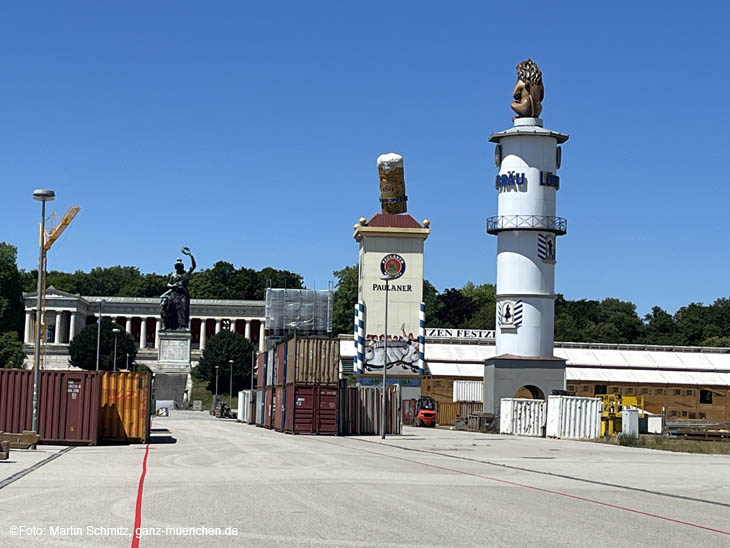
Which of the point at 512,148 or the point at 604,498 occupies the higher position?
the point at 512,148

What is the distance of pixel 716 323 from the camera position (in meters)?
141

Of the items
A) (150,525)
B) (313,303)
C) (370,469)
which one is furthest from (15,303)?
(150,525)

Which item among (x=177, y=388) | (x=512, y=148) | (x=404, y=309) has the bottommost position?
(x=177, y=388)

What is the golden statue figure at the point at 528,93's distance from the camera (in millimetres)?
72250

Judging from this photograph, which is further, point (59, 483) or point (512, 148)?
point (512, 148)

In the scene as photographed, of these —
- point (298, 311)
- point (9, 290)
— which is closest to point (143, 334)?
point (9, 290)

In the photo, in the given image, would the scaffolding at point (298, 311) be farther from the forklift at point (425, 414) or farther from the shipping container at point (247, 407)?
the forklift at point (425, 414)

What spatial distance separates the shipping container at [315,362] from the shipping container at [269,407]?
8343mm

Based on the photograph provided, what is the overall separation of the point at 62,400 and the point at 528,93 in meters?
47.4

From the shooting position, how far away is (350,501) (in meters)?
16.8

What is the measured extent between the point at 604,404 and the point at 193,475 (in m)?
39.1

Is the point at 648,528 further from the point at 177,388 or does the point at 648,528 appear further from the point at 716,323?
the point at 716,323

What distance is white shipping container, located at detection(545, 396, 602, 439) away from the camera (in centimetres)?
5266

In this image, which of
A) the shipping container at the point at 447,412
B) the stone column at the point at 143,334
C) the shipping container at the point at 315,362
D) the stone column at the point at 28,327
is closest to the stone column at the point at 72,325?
the stone column at the point at 28,327
